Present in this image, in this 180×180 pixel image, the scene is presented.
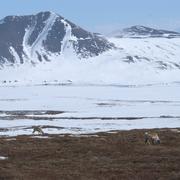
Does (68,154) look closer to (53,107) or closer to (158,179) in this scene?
(158,179)

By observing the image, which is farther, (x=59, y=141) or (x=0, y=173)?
(x=59, y=141)

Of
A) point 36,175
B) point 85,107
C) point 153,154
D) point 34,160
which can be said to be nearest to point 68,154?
point 34,160

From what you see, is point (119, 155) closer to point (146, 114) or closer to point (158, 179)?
point (158, 179)

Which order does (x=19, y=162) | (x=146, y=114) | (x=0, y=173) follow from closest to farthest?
(x=0, y=173)
(x=19, y=162)
(x=146, y=114)

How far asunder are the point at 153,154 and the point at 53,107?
259 feet

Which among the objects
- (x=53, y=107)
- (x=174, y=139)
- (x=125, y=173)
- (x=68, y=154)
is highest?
(x=125, y=173)

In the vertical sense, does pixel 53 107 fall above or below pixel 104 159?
below

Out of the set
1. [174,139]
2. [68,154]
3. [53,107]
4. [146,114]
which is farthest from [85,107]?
[68,154]

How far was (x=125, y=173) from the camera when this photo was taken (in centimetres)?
2016

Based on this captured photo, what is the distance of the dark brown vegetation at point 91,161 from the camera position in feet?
64.8

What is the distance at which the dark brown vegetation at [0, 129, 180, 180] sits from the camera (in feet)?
64.8

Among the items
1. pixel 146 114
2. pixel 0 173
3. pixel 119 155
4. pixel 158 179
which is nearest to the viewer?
pixel 158 179

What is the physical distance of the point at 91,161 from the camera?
78.5ft

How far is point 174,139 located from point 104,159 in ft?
36.3
